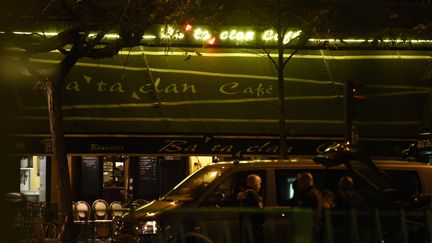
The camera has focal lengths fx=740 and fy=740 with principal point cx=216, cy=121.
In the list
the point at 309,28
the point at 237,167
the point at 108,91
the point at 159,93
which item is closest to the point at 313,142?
the point at 309,28

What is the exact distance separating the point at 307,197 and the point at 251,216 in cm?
141

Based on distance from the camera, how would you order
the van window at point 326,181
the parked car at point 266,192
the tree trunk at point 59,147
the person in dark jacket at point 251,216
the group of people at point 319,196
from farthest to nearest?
the tree trunk at point 59,147 → the van window at point 326,181 → the group of people at point 319,196 → the parked car at point 266,192 → the person in dark jacket at point 251,216

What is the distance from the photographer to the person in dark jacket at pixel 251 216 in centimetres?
842

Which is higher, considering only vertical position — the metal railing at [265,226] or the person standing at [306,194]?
the person standing at [306,194]

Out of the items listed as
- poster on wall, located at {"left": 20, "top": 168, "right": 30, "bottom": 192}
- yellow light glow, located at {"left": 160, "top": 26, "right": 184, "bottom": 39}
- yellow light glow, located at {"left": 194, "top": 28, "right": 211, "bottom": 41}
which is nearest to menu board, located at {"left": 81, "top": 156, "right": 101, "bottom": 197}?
poster on wall, located at {"left": 20, "top": 168, "right": 30, "bottom": 192}

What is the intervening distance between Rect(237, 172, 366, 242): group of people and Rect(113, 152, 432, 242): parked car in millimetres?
182

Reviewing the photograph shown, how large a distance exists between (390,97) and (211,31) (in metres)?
4.25

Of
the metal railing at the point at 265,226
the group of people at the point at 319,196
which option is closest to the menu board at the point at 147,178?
the metal railing at the point at 265,226

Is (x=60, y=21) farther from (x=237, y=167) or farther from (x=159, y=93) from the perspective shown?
(x=237, y=167)

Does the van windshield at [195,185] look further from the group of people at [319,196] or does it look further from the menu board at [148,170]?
the menu board at [148,170]

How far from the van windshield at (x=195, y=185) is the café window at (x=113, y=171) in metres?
9.02

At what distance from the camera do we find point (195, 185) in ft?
34.1

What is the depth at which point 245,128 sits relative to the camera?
15742mm

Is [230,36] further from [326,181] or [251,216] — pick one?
[251,216]
